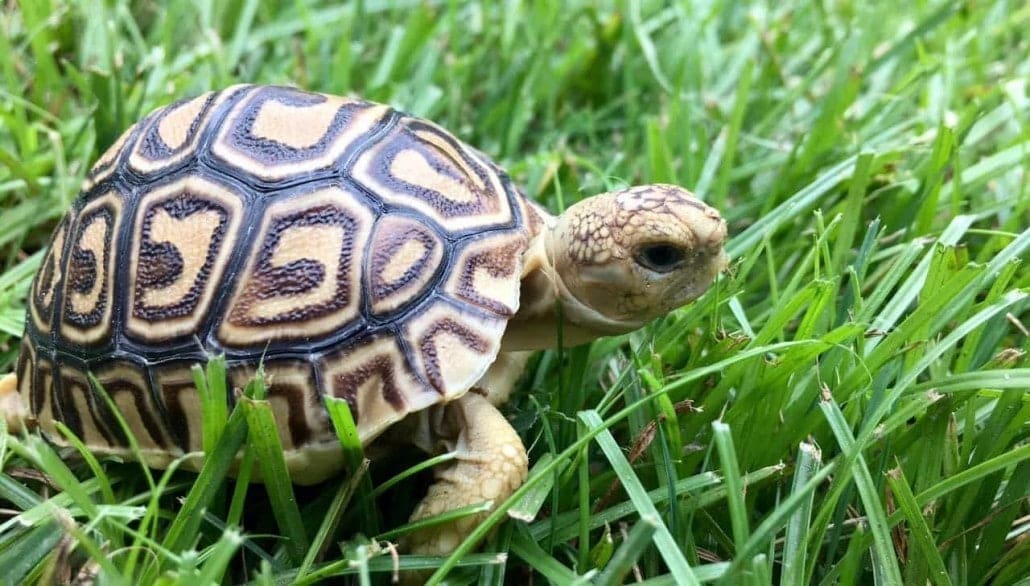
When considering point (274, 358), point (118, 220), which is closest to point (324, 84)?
point (118, 220)

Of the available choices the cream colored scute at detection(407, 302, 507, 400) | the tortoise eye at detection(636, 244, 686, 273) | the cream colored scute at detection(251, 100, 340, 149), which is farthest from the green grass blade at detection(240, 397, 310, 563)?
the tortoise eye at detection(636, 244, 686, 273)

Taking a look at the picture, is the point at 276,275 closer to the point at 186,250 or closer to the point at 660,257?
the point at 186,250

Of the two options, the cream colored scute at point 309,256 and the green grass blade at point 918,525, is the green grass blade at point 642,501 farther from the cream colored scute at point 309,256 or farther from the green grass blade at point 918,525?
the cream colored scute at point 309,256

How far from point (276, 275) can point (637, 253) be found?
0.54m

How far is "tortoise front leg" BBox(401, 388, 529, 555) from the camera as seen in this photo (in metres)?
1.05

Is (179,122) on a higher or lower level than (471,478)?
higher

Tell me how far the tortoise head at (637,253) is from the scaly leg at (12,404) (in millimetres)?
989

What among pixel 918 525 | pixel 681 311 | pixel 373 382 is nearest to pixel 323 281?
pixel 373 382

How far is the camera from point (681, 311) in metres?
1.43

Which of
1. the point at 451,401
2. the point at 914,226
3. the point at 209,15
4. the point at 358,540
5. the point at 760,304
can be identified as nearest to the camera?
the point at 358,540

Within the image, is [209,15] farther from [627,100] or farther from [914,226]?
[914,226]

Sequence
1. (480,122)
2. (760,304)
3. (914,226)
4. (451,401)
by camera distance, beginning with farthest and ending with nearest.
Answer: (480,122), (914,226), (760,304), (451,401)

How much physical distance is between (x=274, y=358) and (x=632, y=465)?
57 cm

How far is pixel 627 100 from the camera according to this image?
2.26 metres
